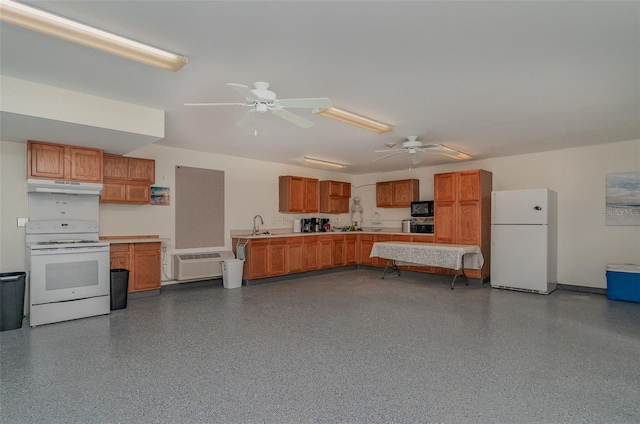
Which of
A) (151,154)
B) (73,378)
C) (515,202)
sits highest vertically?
(151,154)

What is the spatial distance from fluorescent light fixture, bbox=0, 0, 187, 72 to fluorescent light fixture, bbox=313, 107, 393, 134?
1.68 m

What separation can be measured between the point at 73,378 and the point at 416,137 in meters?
4.97

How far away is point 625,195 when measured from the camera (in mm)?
5621

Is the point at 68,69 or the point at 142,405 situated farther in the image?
the point at 68,69

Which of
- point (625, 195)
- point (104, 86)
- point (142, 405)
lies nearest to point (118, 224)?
point (104, 86)

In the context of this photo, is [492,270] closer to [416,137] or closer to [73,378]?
[416,137]

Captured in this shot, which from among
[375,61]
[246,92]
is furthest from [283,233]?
[375,61]

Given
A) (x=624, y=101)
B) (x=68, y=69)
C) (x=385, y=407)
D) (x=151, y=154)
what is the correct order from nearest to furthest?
(x=385, y=407), (x=68, y=69), (x=624, y=101), (x=151, y=154)

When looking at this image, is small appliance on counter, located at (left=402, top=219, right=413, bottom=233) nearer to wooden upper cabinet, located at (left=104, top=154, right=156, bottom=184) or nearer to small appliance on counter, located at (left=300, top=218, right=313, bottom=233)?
small appliance on counter, located at (left=300, top=218, right=313, bottom=233)

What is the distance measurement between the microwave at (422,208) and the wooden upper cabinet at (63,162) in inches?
246

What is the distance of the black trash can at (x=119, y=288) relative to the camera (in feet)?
15.6

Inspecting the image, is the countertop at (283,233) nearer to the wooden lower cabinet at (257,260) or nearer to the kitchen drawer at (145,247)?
the wooden lower cabinet at (257,260)

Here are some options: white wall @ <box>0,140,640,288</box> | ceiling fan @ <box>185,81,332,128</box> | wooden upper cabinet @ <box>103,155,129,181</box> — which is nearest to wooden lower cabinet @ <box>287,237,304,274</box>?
white wall @ <box>0,140,640,288</box>

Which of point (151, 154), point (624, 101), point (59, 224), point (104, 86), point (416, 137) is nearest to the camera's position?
point (104, 86)
